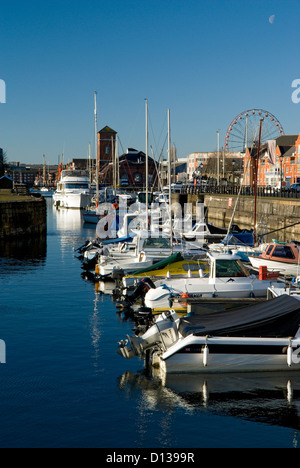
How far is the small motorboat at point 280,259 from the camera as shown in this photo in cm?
2786

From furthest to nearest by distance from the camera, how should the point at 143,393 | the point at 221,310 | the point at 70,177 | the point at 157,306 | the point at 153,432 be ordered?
the point at 70,177, the point at 157,306, the point at 221,310, the point at 143,393, the point at 153,432

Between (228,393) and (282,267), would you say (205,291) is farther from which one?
(282,267)

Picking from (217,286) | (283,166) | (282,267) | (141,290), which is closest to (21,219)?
(282,267)

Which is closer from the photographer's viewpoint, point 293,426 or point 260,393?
point 293,426

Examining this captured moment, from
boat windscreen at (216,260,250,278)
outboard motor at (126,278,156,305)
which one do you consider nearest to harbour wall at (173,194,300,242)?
boat windscreen at (216,260,250,278)

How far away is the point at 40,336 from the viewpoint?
67.1ft

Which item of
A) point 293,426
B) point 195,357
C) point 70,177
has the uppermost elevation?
point 70,177

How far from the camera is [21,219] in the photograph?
183ft

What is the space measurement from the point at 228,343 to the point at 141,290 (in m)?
8.37

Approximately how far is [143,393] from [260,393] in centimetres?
331

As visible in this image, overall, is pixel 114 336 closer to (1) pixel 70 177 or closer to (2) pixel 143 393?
(2) pixel 143 393

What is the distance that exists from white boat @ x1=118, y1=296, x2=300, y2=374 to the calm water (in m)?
0.42

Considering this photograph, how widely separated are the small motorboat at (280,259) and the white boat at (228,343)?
11001 millimetres

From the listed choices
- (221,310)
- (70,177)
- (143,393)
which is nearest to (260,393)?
(143,393)
